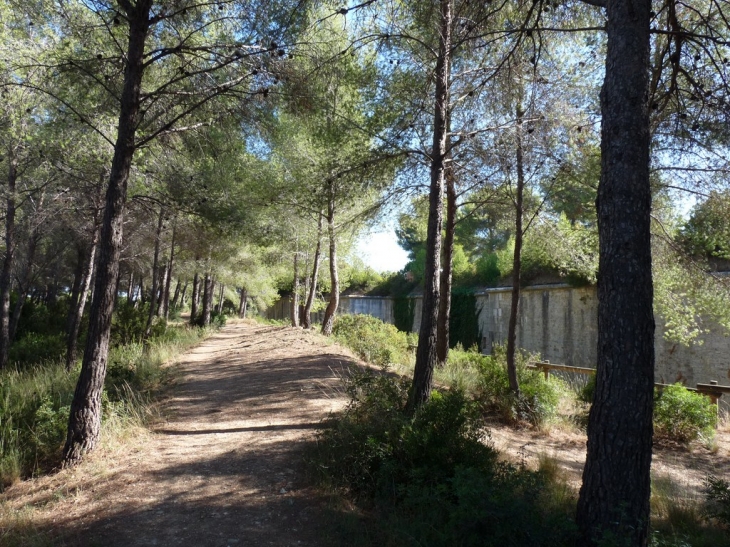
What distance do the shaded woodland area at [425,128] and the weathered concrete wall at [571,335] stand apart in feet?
16.1

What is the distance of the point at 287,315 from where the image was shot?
129 ft

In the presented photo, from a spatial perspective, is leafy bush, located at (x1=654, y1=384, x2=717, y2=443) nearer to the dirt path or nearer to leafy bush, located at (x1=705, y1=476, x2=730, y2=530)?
leafy bush, located at (x1=705, y1=476, x2=730, y2=530)

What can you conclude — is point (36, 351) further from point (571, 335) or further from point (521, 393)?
point (571, 335)

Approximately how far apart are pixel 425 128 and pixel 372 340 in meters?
7.31

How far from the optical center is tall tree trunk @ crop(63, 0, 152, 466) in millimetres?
5520

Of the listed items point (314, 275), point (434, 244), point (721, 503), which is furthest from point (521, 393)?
point (314, 275)

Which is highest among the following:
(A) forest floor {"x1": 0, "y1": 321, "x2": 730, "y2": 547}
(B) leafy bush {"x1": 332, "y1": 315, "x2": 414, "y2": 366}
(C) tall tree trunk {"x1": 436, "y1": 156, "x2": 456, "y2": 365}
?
(C) tall tree trunk {"x1": 436, "y1": 156, "x2": 456, "y2": 365}

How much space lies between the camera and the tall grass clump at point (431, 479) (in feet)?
10.9

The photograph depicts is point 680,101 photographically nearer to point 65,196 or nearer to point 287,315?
point 65,196

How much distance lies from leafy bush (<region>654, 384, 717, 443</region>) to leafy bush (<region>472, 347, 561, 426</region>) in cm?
167

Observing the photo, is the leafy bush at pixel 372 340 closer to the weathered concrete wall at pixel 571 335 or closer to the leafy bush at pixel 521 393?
the leafy bush at pixel 521 393

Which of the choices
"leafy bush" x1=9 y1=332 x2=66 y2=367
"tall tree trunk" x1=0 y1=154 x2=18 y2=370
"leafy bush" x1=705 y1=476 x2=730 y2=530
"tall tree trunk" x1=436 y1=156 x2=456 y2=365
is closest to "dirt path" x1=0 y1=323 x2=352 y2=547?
"leafy bush" x1=705 y1=476 x2=730 y2=530

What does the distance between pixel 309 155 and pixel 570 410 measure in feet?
32.2

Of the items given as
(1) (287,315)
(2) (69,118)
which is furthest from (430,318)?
(1) (287,315)
